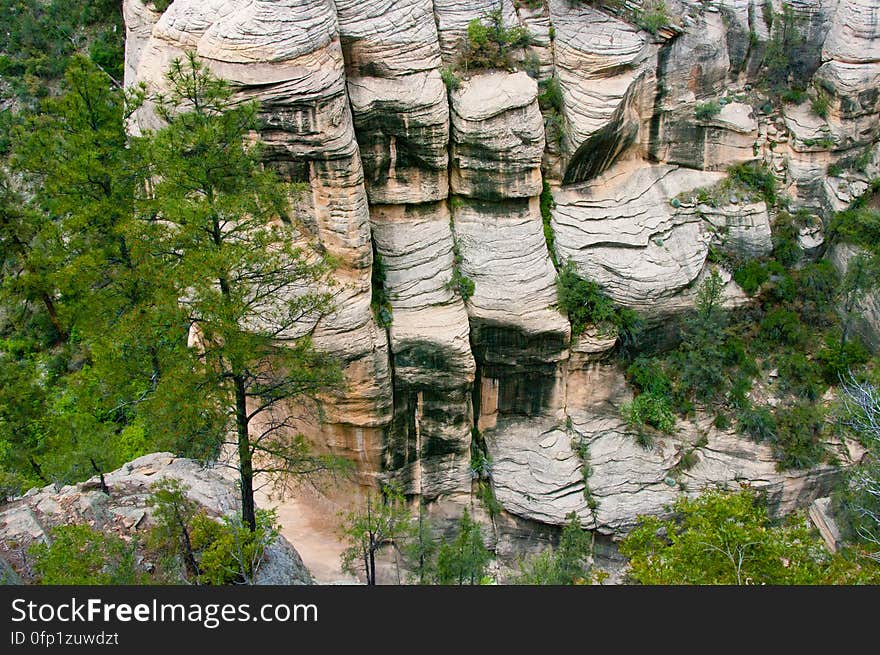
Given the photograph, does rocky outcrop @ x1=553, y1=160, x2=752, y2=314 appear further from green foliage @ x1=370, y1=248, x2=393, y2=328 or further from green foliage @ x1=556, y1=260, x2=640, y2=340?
green foliage @ x1=370, y1=248, x2=393, y2=328

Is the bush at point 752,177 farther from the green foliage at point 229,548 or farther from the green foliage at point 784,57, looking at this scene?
the green foliage at point 229,548

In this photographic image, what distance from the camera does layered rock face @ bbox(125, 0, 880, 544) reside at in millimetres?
18625

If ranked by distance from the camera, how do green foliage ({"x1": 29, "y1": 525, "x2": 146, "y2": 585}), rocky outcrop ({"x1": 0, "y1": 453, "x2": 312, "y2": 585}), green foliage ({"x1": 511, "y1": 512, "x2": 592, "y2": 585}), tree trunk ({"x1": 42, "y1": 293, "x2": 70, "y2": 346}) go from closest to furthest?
1. green foliage ({"x1": 29, "y1": 525, "x2": 146, "y2": 585})
2. rocky outcrop ({"x1": 0, "y1": 453, "x2": 312, "y2": 585})
3. green foliage ({"x1": 511, "y1": 512, "x2": 592, "y2": 585})
4. tree trunk ({"x1": 42, "y1": 293, "x2": 70, "y2": 346})

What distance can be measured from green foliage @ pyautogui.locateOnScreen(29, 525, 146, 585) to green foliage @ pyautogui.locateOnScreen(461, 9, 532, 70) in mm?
13763

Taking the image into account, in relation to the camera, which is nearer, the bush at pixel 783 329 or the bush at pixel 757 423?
the bush at pixel 757 423

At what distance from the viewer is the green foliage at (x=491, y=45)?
20.1 metres

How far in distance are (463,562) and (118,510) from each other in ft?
22.0

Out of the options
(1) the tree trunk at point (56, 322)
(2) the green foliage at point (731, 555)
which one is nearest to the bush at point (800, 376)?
(2) the green foliage at point (731, 555)

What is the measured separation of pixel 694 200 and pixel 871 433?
904cm

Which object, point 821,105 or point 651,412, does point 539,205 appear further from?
point 821,105

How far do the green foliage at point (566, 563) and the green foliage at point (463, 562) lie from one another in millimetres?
890

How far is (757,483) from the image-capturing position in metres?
20.6

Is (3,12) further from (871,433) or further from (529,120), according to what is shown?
(871,433)

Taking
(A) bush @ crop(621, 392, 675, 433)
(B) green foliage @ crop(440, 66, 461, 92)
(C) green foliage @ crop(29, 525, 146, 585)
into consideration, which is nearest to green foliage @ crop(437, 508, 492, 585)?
(A) bush @ crop(621, 392, 675, 433)
